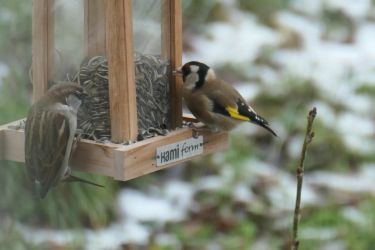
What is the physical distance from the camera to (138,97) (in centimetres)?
357

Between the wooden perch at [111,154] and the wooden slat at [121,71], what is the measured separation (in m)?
0.08

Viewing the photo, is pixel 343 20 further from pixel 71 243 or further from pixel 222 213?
pixel 71 243

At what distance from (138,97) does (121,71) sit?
0.69 ft

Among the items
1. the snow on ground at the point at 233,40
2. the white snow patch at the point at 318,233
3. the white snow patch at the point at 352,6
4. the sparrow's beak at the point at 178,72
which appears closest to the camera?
the sparrow's beak at the point at 178,72

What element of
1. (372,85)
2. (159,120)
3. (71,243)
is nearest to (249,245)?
(71,243)

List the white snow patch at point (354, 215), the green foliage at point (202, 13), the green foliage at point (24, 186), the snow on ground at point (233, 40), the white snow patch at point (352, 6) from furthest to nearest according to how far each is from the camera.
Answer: the white snow patch at point (352, 6), the green foliage at point (202, 13), the snow on ground at point (233, 40), the white snow patch at point (354, 215), the green foliage at point (24, 186)

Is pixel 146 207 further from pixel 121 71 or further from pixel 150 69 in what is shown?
pixel 121 71

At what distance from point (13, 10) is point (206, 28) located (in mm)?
1531

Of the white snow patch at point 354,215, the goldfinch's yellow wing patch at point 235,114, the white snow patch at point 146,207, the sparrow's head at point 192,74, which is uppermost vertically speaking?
the sparrow's head at point 192,74

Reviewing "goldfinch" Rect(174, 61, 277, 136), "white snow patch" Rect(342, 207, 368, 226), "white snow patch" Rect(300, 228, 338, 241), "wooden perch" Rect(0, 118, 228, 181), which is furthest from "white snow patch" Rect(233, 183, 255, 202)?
"wooden perch" Rect(0, 118, 228, 181)

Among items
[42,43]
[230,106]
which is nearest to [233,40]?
[230,106]

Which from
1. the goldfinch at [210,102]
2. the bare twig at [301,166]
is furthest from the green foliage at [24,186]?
the bare twig at [301,166]

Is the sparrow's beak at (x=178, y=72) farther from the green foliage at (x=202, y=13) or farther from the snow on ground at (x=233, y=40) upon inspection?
the green foliage at (x=202, y=13)

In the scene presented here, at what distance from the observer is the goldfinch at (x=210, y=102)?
368cm
